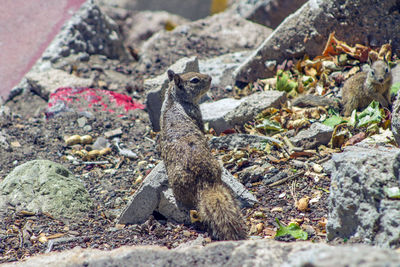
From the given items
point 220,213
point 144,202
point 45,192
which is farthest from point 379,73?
point 45,192

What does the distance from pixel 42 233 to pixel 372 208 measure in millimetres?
3176

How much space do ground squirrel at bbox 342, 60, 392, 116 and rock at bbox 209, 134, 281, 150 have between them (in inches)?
46.8

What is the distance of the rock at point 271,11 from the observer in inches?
373

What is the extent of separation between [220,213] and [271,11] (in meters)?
7.16

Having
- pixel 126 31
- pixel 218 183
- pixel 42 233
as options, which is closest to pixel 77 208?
pixel 42 233

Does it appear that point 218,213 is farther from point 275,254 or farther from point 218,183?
point 275,254

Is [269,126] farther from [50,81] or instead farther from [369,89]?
[50,81]

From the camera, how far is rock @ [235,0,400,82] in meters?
6.56

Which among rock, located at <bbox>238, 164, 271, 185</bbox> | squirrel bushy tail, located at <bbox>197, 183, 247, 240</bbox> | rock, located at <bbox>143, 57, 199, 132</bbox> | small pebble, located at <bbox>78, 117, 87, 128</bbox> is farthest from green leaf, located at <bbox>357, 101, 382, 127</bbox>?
small pebble, located at <bbox>78, 117, 87, 128</bbox>

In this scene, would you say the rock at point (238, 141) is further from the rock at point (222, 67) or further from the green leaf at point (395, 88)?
the rock at point (222, 67)

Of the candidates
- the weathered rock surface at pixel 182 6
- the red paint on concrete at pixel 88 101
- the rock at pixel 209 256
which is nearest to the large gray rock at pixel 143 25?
the weathered rock surface at pixel 182 6

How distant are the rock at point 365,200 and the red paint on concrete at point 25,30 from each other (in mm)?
7341

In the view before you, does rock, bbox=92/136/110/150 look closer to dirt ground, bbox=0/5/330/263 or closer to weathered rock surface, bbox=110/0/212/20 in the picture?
dirt ground, bbox=0/5/330/263

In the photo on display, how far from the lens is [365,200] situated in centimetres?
297
